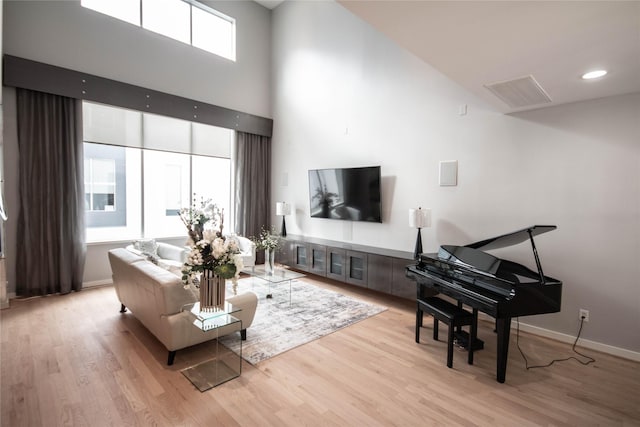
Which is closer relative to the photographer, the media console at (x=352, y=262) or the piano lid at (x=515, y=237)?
the piano lid at (x=515, y=237)

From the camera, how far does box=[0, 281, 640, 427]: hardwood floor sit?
2.09 m

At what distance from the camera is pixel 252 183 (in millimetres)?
6703

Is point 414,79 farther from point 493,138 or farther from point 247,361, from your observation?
point 247,361

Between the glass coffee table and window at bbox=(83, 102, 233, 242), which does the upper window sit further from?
the glass coffee table

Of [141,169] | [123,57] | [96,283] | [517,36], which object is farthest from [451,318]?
[123,57]

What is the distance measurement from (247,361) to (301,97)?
16.6 feet

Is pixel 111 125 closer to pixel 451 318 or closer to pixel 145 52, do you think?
pixel 145 52

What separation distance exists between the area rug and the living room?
1.52ft

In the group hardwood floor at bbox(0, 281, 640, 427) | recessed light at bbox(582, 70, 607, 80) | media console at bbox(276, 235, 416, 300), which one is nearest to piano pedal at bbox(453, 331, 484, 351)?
hardwood floor at bbox(0, 281, 640, 427)

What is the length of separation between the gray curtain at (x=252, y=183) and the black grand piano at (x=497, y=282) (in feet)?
13.6

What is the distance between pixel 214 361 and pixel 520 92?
3689 mm

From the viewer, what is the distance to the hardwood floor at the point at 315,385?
2.09 metres

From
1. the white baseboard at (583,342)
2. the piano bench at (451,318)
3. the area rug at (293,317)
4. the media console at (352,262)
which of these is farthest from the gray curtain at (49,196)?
the white baseboard at (583,342)

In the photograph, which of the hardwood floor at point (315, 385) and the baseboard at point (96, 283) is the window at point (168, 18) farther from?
the hardwood floor at point (315, 385)
